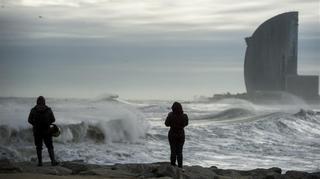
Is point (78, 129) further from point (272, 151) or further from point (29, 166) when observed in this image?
point (29, 166)

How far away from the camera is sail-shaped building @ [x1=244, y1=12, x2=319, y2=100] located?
95.5m

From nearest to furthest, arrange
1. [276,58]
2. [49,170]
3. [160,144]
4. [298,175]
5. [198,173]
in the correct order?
[49,170], [198,173], [298,175], [160,144], [276,58]

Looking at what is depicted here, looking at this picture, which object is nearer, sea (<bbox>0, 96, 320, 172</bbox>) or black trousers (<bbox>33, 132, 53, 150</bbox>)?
black trousers (<bbox>33, 132, 53, 150</bbox>)

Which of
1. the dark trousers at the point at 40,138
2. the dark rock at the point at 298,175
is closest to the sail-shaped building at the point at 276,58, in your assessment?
the dark rock at the point at 298,175

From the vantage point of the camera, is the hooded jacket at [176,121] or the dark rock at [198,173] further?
the hooded jacket at [176,121]

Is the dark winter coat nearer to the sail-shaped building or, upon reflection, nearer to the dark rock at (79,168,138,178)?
the dark rock at (79,168,138,178)

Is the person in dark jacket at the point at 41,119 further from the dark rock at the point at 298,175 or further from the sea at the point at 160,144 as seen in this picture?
the dark rock at the point at 298,175

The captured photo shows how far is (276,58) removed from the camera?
3873 inches

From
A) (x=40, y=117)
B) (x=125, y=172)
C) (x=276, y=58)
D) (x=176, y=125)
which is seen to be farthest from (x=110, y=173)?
(x=276, y=58)

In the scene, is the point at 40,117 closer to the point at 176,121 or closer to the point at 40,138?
the point at 40,138

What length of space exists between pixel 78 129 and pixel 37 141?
10.8m

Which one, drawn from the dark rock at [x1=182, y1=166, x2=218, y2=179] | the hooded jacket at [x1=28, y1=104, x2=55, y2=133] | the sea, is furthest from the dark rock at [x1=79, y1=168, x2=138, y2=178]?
the sea

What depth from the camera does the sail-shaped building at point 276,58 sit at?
95.5 metres

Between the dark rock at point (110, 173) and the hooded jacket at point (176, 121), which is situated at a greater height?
the hooded jacket at point (176, 121)
